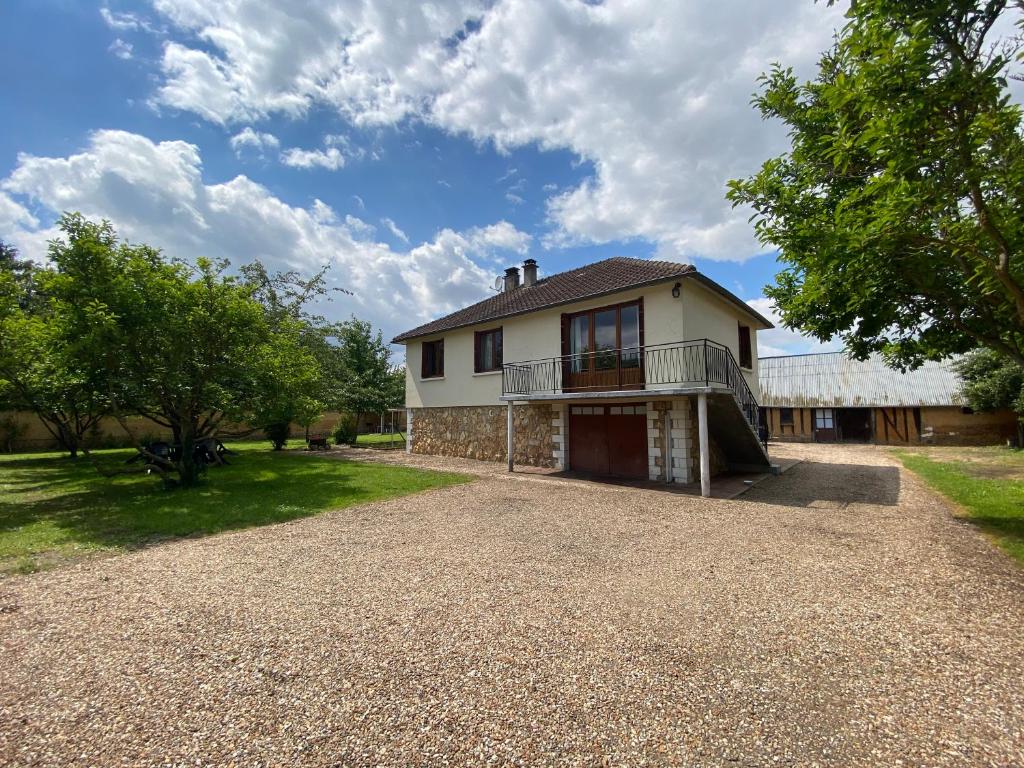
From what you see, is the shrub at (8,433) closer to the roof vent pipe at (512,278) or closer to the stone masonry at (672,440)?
the roof vent pipe at (512,278)

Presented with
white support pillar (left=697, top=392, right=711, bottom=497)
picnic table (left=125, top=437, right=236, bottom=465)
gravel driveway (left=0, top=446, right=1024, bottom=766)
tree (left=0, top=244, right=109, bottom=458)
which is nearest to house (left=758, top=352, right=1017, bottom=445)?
white support pillar (left=697, top=392, right=711, bottom=497)

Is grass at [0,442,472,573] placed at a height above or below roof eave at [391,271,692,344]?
below

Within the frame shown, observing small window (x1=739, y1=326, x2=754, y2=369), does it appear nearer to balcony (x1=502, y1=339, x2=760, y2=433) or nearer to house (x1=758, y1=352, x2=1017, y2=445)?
balcony (x1=502, y1=339, x2=760, y2=433)

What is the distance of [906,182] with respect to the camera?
4.03 metres

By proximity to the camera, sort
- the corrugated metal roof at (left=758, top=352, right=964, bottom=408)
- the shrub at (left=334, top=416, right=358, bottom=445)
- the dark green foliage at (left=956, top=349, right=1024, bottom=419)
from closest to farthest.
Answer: the dark green foliage at (left=956, top=349, right=1024, bottom=419), the corrugated metal roof at (left=758, top=352, right=964, bottom=408), the shrub at (left=334, top=416, right=358, bottom=445)

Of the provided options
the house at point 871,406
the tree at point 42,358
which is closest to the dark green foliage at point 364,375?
the tree at point 42,358

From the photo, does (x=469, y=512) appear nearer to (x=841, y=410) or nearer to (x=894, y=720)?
(x=894, y=720)

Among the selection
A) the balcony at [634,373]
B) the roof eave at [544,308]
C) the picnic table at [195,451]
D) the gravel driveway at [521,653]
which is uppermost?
the roof eave at [544,308]

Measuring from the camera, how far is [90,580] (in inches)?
178

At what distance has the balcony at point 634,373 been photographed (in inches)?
391

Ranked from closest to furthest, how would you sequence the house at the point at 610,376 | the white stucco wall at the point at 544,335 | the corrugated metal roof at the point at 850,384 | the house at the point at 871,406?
1. the house at the point at 610,376
2. the white stucco wall at the point at 544,335
3. the house at the point at 871,406
4. the corrugated metal roof at the point at 850,384

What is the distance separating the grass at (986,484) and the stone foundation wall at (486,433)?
859 cm

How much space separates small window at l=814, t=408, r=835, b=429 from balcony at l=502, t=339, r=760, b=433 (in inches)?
619

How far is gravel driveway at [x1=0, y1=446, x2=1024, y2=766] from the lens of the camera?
2271 millimetres
